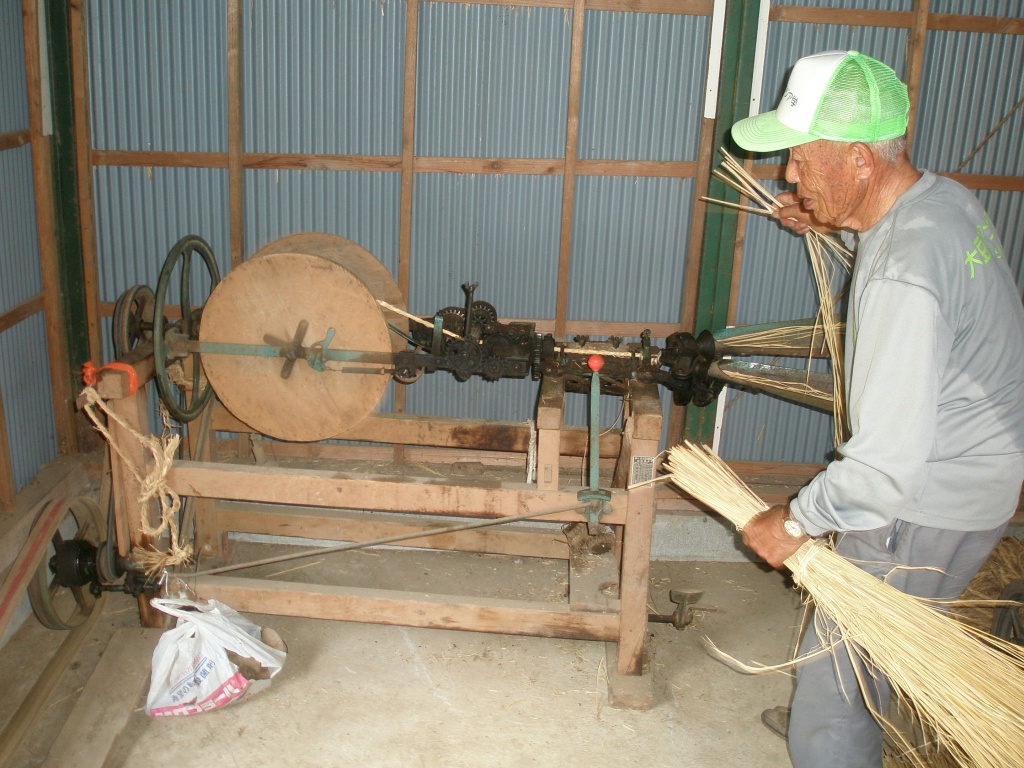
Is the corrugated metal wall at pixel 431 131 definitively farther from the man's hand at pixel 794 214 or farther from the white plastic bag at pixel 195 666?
the white plastic bag at pixel 195 666

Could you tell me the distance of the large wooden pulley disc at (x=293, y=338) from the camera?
12.9ft

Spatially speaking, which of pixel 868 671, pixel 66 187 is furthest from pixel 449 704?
pixel 66 187

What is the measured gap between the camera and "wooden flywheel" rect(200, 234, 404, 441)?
3.92 m

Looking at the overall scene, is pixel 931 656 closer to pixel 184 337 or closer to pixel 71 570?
pixel 184 337

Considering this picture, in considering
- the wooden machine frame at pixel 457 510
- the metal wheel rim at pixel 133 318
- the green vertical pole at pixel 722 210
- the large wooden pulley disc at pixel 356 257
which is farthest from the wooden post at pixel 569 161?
the metal wheel rim at pixel 133 318

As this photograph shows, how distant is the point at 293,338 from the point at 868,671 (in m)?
2.70

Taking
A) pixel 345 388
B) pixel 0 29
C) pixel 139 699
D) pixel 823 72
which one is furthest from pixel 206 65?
pixel 823 72

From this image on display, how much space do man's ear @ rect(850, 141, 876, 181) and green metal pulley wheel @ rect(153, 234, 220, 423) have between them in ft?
8.67

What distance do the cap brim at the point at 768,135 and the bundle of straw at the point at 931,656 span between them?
1092 millimetres

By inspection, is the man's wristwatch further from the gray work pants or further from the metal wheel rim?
the metal wheel rim

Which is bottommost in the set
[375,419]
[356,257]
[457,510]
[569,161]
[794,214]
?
[457,510]

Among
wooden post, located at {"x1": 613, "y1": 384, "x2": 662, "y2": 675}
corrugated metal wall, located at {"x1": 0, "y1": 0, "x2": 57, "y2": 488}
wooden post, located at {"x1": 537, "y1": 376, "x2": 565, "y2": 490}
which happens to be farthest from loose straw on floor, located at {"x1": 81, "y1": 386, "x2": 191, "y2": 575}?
wooden post, located at {"x1": 613, "y1": 384, "x2": 662, "y2": 675}

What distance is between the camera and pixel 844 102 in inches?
88.4

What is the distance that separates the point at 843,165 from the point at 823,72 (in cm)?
24
